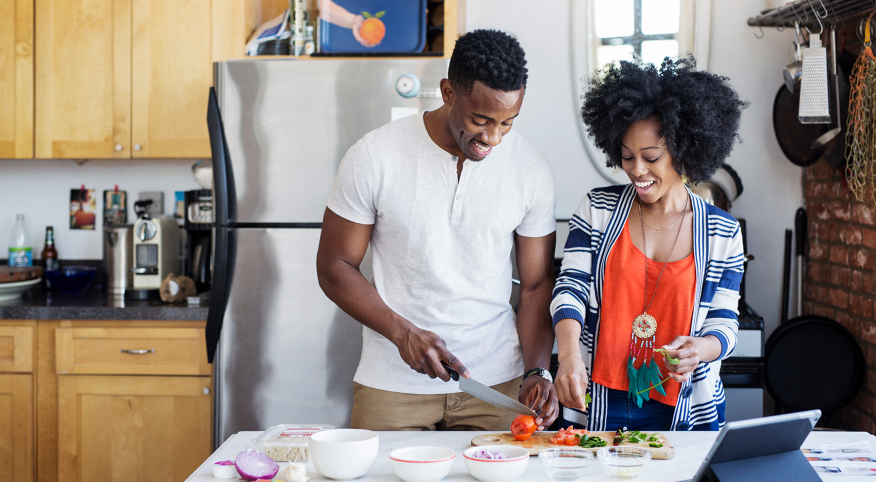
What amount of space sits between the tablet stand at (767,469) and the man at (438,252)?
1.54 ft

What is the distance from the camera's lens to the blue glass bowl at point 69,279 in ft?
9.10

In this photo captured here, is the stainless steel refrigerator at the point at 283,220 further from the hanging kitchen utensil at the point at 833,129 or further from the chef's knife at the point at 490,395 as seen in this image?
the hanging kitchen utensil at the point at 833,129

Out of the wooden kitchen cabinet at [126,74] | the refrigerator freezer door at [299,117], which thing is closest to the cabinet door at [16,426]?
the wooden kitchen cabinet at [126,74]

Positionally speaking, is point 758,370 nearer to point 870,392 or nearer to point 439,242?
point 870,392

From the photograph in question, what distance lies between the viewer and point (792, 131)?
104 inches

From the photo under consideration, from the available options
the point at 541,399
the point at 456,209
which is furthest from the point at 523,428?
the point at 456,209

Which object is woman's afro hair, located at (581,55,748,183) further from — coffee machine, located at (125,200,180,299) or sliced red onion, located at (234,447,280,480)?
coffee machine, located at (125,200,180,299)

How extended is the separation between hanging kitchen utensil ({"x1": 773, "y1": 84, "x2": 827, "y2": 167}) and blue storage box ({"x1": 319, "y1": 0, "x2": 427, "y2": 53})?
4.53 feet

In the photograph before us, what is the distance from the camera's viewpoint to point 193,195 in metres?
2.83

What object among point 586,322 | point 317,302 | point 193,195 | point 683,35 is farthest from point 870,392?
point 193,195

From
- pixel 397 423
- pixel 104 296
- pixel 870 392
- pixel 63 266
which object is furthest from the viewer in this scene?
pixel 63 266

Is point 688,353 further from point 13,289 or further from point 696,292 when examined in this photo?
point 13,289

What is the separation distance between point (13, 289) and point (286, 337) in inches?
43.2

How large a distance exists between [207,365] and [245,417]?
0.23 meters
